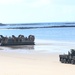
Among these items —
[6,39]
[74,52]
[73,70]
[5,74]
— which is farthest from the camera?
[6,39]

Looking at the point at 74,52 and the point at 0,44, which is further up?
the point at 74,52

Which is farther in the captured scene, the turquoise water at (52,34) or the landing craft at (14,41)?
the turquoise water at (52,34)

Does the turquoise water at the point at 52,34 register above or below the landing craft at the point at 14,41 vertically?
below

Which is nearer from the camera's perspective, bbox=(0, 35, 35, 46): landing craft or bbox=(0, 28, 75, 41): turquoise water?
bbox=(0, 35, 35, 46): landing craft

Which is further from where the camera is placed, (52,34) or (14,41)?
(52,34)

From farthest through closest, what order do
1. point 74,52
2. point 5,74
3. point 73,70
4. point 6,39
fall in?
point 6,39, point 74,52, point 73,70, point 5,74

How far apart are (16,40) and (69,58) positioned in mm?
19104

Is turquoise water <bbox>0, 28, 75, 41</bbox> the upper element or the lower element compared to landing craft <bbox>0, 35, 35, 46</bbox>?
lower

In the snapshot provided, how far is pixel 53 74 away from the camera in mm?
14344

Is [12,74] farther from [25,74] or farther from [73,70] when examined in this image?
[73,70]

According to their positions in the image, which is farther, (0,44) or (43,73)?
(0,44)

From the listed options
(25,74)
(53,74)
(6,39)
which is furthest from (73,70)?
(6,39)

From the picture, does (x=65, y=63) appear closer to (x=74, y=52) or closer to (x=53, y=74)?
(x=74, y=52)

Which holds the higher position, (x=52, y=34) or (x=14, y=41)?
(x=14, y=41)
